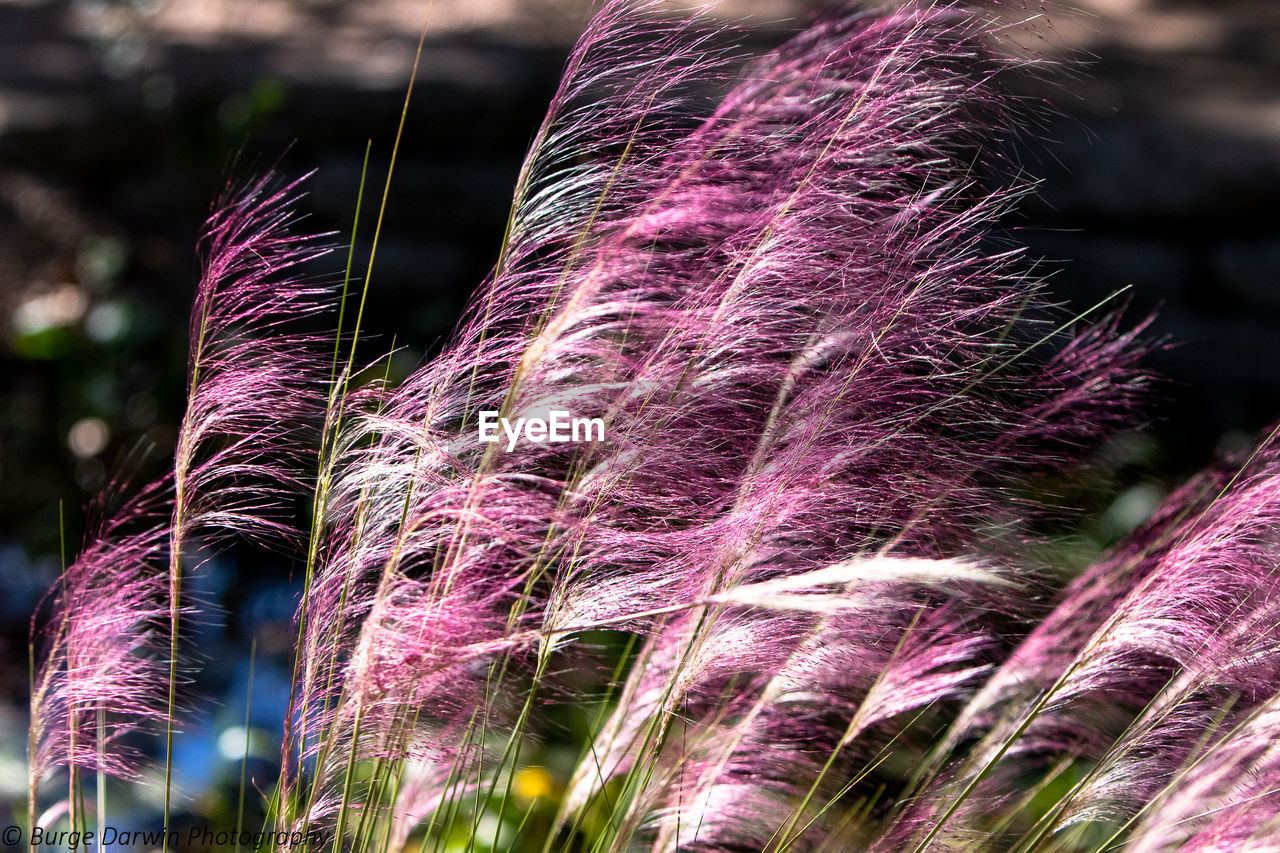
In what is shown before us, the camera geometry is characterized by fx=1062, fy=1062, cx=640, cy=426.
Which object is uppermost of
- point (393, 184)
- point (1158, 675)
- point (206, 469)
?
point (206, 469)

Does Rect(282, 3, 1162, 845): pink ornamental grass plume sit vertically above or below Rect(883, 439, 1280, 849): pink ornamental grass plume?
above

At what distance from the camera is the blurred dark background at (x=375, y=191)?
307 centimetres

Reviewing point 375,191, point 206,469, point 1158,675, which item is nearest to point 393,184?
point 375,191

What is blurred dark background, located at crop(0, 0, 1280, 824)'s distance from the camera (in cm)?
307

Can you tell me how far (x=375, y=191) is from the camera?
3.49 m

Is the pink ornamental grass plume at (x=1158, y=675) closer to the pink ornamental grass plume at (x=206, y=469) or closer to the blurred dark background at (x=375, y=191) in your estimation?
the pink ornamental grass plume at (x=206, y=469)

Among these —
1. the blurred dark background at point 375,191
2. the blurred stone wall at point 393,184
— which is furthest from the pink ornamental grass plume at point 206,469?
the blurred stone wall at point 393,184

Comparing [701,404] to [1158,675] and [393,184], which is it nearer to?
[1158,675]

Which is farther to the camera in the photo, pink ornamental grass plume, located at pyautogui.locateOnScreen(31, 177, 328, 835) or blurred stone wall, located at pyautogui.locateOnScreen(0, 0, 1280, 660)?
blurred stone wall, located at pyautogui.locateOnScreen(0, 0, 1280, 660)

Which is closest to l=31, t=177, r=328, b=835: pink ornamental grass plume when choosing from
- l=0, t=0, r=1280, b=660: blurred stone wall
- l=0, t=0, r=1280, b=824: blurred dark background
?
l=0, t=0, r=1280, b=824: blurred dark background

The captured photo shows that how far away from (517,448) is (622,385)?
0.13 m

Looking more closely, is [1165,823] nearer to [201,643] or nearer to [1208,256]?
[201,643]

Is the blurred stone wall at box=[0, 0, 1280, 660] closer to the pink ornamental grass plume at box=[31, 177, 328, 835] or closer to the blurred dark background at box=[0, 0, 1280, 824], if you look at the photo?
the blurred dark background at box=[0, 0, 1280, 824]

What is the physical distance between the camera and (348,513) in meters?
1.09
